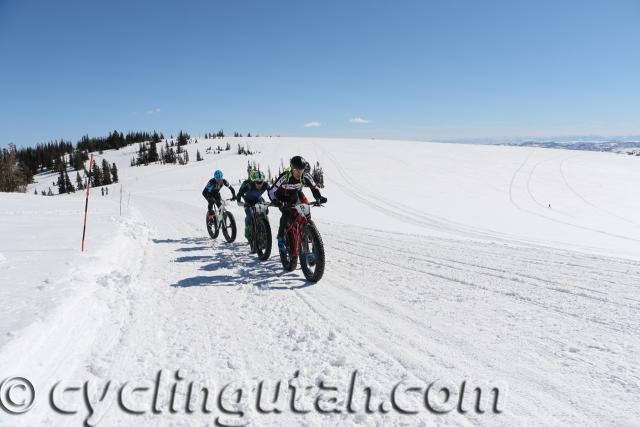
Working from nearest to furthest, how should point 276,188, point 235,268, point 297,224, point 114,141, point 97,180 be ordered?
point 297,224
point 276,188
point 235,268
point 97,180
point 114,141

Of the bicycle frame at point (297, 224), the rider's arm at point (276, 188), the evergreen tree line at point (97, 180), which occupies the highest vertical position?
the rider's arm at point (276, 188)

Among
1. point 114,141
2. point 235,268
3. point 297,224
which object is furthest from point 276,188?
point 114,141

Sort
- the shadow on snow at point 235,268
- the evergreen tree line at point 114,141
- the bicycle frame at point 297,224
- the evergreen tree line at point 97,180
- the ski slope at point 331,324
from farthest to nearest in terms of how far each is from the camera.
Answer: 1. the evergreen tree line at point 114,141
2. the evergreen tree line at point 97,180
3. the bicycle frame at point 297,224
4. the shadow on snow at point 235,268
5. the ski slope at point 331,324

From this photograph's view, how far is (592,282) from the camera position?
5766 millimetres

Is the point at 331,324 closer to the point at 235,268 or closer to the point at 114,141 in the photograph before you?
the point at 235,268

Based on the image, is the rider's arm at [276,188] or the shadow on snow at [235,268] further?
the rider's arm at [276,188]

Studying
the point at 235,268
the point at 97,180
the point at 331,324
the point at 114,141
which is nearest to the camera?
the point at 331,324

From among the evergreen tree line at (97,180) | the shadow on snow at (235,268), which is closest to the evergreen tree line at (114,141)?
the evergreen tree line at (97,180)

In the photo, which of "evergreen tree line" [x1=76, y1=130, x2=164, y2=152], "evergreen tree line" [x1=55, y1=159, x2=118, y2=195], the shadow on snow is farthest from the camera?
"evergreen tree line" [x1=76, y1=130, x2=164, y2=152]

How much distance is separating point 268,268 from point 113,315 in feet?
11.3

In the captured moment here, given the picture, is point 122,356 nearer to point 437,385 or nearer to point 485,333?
point 437,385

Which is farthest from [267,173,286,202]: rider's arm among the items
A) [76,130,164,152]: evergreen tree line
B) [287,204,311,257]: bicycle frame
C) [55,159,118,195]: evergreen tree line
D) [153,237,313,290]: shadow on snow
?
[76,130,164,152]: evergreen tree line

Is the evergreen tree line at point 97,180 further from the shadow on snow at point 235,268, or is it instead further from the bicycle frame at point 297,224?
the bicycle frame at point 297,224

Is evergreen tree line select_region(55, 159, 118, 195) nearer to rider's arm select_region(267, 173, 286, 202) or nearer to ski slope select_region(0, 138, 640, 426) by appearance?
ski slope select_region(0, 138, 640, 426)
